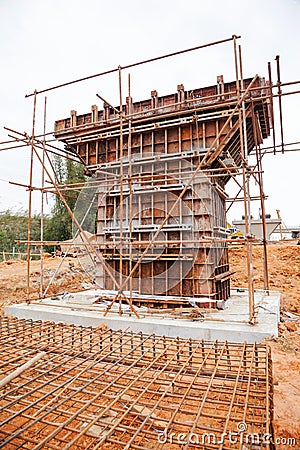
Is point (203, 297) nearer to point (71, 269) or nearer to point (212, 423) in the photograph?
point (212, 423)

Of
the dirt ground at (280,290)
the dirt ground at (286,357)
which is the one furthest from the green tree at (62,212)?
the dirt ground at (286,357)

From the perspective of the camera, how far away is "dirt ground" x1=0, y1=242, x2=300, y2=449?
3938mm

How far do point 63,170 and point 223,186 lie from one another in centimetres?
2341

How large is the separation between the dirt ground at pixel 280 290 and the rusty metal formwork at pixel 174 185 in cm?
166

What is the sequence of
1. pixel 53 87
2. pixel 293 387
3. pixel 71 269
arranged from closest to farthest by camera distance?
pixel 293 387
pixel 53 87
pixel 71 269

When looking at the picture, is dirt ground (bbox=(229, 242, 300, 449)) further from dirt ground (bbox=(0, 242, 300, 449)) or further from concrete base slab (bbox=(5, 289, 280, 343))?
concrete base slab (bbox=(5, 289, 280, 343))

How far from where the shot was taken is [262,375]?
3891mm

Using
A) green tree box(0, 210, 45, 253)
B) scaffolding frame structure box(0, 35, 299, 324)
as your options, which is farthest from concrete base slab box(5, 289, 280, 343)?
green tree box(0, 210, 45, 253)

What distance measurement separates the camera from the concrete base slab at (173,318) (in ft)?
20.2

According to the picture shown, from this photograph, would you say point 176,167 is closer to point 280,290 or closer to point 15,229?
point 280,290

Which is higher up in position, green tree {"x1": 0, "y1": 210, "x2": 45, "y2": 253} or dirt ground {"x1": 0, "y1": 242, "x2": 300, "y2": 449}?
green tree {"x1": 0, "y1": 210, "x2": 45, "y2": 253}

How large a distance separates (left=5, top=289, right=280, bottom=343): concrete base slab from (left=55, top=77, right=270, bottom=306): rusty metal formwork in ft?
2.69

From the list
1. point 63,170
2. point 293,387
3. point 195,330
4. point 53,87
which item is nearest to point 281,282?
point 195,330

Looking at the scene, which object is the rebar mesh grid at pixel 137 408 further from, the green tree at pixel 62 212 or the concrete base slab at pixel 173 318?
the green tree at pixel 62 212
